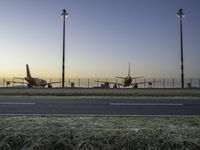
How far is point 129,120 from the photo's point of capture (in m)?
9.83

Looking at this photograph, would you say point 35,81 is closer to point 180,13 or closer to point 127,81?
point 127,81

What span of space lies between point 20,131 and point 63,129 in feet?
2.98

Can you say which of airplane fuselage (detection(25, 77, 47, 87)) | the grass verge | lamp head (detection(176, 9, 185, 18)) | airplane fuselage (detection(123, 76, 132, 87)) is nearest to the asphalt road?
the grass verge

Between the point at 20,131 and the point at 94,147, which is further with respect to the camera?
the point at 20,131

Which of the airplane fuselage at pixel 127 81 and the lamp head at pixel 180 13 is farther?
the airplane fuselage at pixel 127 81

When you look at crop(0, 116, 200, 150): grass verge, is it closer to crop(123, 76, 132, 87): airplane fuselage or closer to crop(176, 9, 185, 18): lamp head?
crop(176, 9, 185, 18): lamp head

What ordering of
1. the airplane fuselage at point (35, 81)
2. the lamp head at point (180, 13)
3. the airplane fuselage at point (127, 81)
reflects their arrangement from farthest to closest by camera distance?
the airplane fuselage at point (127, 81)
the airplane fuselage at point (35, 81)
the lamp head at point (180, 13)

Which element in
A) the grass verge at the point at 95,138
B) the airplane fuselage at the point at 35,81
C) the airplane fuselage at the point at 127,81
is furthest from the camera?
the airplane fuselage at the point at 127,81

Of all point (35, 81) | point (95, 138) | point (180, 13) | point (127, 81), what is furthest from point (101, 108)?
point (127, 81)

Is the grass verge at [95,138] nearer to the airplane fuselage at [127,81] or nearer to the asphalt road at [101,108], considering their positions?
the asphalt road at [101,108]

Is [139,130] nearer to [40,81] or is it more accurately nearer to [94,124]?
[94,124]

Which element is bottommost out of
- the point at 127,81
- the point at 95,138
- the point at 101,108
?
the point at 95,138

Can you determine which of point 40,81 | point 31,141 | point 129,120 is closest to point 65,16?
point 40,81

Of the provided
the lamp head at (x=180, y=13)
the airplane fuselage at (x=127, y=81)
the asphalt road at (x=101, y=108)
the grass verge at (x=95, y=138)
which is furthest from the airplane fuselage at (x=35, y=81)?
the grass verge at (x=95, y=138)
